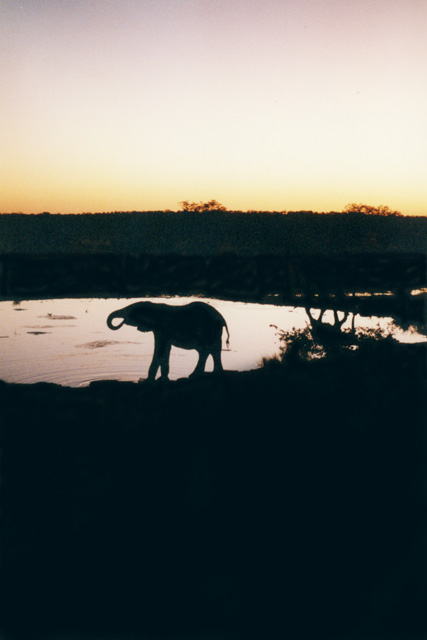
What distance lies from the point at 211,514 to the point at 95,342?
1012cm

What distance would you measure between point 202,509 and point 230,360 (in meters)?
8.36

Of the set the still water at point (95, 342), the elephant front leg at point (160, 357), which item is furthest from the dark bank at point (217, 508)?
the still water at point (95, 342)

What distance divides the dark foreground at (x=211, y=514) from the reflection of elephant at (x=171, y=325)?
1155 mm

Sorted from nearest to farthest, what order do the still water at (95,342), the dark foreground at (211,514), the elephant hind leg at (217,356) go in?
the dark foreground at (211,514) < the elephant hind leg at (217,356) < the still water at (95,342)

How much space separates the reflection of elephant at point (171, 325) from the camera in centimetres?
840

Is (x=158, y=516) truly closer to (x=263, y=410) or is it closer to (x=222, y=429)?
(x=222, y=429)

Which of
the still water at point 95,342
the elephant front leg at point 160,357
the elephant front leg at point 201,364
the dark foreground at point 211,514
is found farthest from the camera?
the still water at point 95,342

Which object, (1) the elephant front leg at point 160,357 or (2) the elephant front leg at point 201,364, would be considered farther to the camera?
(2) the elephant front leg at point 201,364

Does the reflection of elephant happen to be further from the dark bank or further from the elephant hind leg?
the dark bank

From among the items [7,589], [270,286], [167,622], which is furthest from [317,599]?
[270,286]

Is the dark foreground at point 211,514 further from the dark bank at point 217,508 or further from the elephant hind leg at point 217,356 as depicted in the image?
the elephant hind leg at point 217,356

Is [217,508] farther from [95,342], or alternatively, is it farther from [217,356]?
[95,342]

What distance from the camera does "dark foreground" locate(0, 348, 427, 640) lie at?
345 cm

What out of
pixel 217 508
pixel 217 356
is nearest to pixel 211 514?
pixel 217 508
